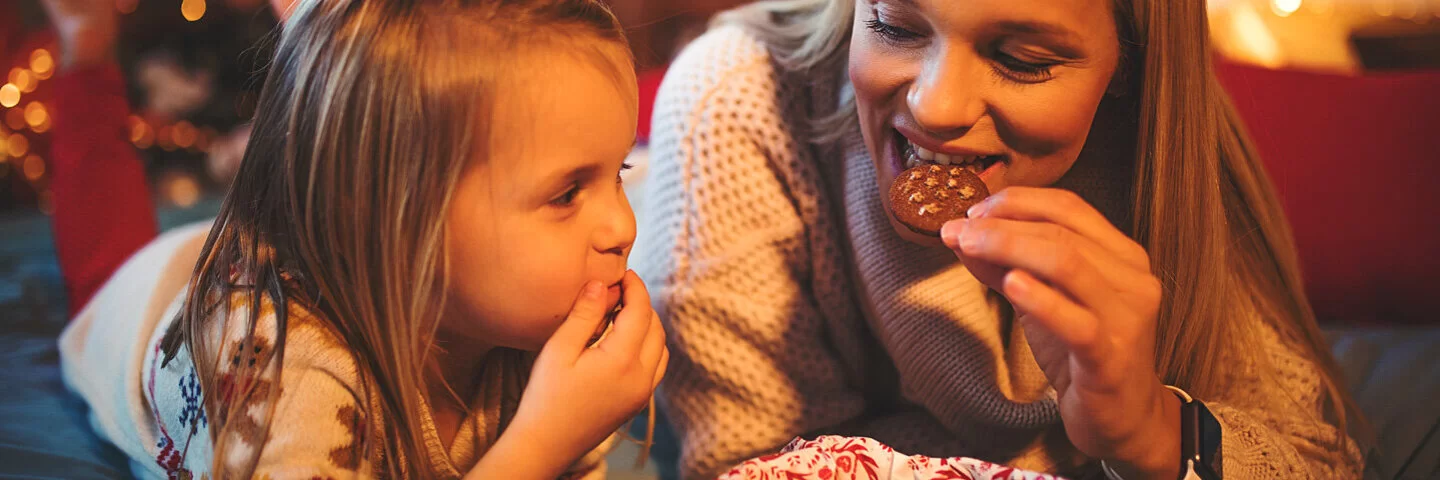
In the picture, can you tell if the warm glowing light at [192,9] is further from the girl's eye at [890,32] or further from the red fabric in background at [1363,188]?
the red fabric in background at [1363,188]

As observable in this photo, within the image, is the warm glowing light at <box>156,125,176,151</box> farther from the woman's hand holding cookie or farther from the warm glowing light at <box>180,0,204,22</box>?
the woman's hand holding cookie

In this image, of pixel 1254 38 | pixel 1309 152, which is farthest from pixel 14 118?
pixel 1254 38

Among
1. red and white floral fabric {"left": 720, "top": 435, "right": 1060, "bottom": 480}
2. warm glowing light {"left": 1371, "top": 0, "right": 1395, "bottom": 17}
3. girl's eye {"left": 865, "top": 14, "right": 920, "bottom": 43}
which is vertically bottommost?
red and white floral fabric {"left": 720, "top": 435, "right": 1060, "bottom": 480}

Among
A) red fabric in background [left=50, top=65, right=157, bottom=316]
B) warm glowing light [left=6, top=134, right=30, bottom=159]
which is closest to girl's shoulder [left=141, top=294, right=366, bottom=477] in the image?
red fabric in background [left=50, top=65, right=157, bottom=316]

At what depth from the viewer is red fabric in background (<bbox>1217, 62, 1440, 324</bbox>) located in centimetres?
149

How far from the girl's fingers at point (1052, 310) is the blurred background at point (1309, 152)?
42 cm

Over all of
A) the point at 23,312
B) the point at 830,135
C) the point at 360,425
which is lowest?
the point at 23,312

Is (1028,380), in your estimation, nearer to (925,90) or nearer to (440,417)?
(925,90)

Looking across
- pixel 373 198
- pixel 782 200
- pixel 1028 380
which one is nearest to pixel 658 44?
pixel 782 200

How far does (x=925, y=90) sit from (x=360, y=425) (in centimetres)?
54

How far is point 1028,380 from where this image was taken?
43.3 inches

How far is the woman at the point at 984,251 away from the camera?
A: 81 cm

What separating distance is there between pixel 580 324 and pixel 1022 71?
0.43 meters

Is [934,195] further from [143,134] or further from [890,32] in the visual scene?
[143,134]
